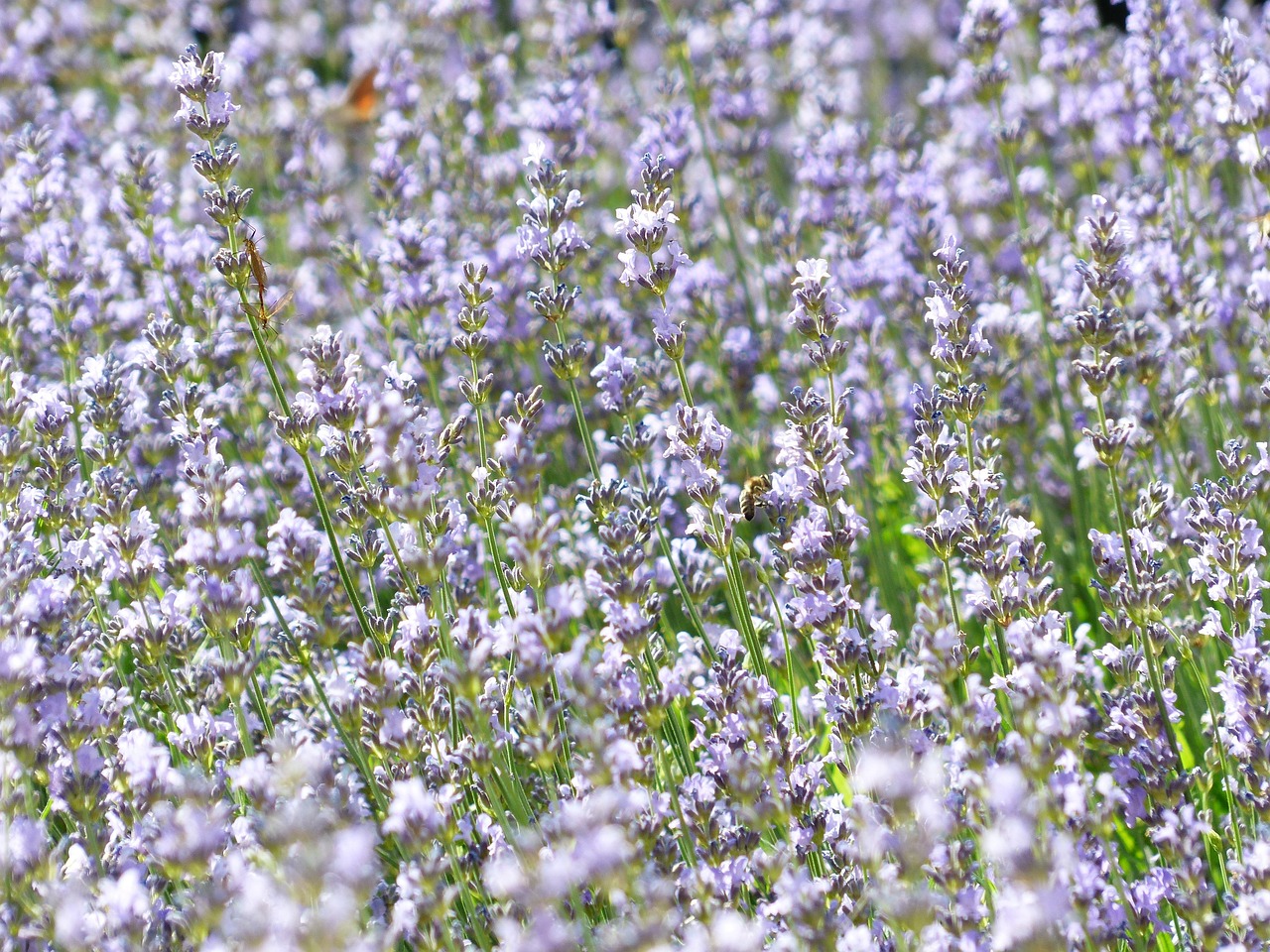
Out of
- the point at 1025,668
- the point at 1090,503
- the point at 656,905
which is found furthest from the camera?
the point at 1090,503

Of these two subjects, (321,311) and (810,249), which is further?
(810,249)

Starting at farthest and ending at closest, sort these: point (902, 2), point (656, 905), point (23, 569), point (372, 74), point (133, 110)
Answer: point (902, 2) < point (372, 74) < point (133, 110) < point (23, 569) < point (656, 905)

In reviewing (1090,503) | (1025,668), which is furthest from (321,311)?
(1025,668)

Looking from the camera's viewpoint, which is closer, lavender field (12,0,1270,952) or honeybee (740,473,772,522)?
lavender field (12,0,1270,952)

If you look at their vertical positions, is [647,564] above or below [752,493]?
below

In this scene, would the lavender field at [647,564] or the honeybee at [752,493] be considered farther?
the honeybee at [752,493]

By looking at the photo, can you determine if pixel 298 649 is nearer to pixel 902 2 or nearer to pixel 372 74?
pixel 372 74

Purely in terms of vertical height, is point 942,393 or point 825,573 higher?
point 942,393

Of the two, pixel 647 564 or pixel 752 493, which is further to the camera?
pixel 752 493
